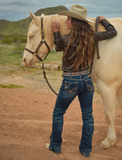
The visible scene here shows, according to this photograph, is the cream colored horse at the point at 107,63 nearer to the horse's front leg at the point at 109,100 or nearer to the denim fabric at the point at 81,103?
the horse's front leg at the point at 109,100

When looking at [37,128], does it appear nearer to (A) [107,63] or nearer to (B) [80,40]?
(A) [107,63]

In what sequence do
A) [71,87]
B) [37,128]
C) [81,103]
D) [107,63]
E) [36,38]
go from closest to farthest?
[71,87] < [81,103] < [107,63] < [36,38] < [37,128]

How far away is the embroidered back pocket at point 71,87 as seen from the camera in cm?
241

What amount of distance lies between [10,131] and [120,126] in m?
2.50

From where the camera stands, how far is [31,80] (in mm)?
7926

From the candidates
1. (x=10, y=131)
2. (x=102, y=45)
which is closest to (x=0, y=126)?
(x=10, y=131)

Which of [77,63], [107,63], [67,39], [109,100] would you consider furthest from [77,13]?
[109,100]

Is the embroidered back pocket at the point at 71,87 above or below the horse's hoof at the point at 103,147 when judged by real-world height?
above

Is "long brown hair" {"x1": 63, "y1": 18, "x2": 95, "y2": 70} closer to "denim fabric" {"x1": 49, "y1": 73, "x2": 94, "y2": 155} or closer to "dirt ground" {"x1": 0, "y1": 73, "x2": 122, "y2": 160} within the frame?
"denim fabric" {"x1": 49, "y1": 73, "x2": 94, "y2": 155}

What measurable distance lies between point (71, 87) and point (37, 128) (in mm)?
1806

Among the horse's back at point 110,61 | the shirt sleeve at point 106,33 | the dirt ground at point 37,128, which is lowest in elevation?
the dirt ground at point 37,128

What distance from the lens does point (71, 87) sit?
95.2 inches

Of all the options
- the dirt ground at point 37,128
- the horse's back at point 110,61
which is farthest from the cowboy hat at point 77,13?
the dirt ground at point 37,128

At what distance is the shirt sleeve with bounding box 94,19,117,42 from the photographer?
260cm
